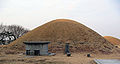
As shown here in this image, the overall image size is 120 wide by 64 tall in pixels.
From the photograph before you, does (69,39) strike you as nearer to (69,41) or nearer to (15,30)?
(69,41)

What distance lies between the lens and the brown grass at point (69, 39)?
102 ft

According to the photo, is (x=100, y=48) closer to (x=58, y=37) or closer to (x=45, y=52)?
(x=58, y=37)

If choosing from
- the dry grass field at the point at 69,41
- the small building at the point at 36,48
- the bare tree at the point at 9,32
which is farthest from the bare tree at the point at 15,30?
the small building at the point at 36,48

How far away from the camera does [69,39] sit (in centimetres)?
3381

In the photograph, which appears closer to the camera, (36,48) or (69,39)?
(36,48)

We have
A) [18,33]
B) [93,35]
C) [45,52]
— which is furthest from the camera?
[18,33]

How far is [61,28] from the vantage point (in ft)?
125

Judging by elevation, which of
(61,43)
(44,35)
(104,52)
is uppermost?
(44,35)

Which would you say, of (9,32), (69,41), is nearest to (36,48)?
(69,41)

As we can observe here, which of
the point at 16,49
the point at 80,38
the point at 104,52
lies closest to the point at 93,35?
the point at 80,38

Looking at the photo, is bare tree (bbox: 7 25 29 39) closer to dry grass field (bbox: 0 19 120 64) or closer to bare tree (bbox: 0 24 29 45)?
bare tree (bbox: 0 24 29 45)

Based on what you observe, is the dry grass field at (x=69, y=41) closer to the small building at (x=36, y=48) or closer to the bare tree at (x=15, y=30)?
the small building at (x=36, y=48)

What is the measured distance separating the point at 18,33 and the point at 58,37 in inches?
1314

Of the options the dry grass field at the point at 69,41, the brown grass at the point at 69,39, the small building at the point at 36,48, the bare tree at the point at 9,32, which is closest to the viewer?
the small building at the point at 36,48
